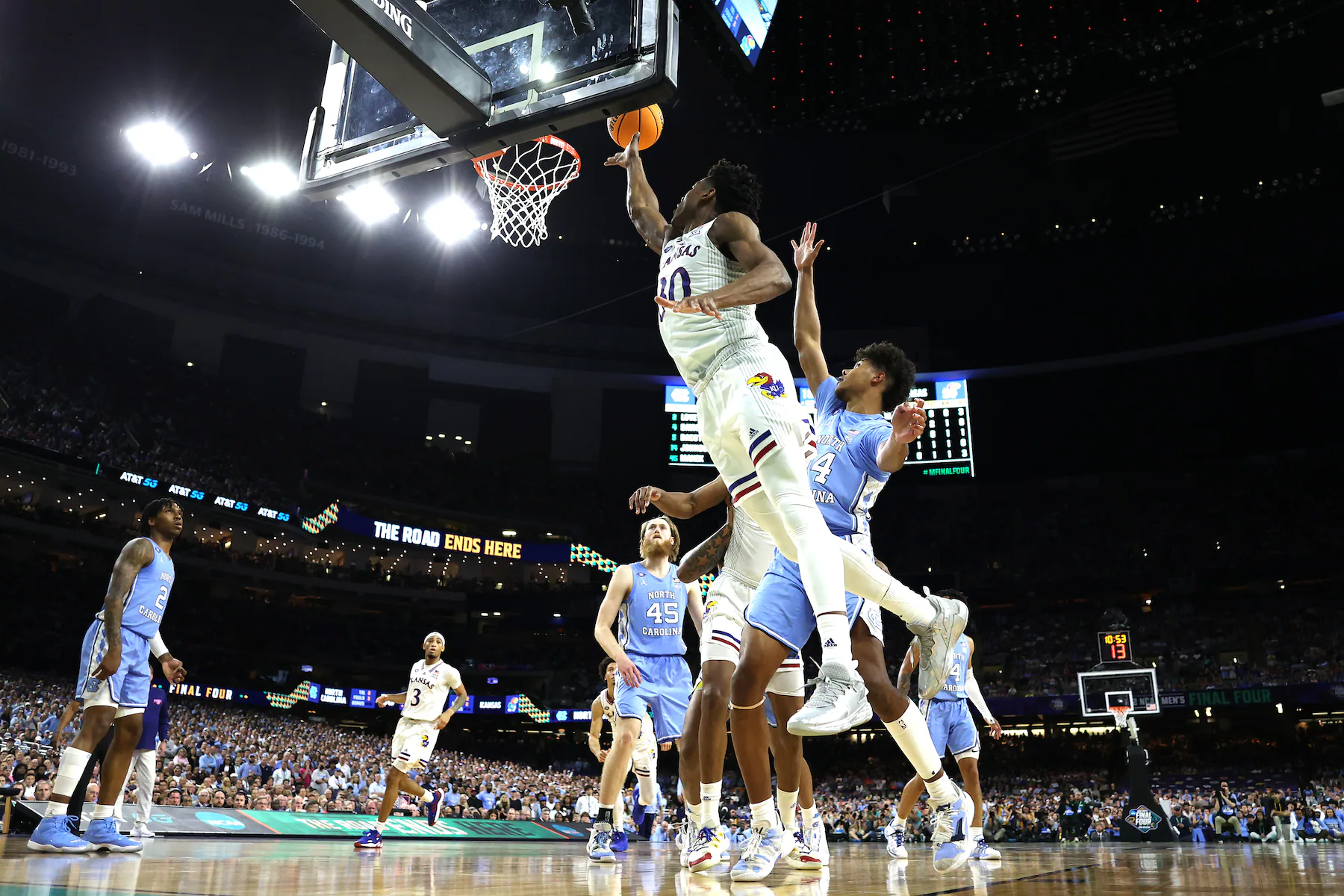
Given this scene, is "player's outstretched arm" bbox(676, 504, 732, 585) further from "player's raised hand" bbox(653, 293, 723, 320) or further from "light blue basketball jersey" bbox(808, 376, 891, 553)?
"player's raised hand" bbox(653, 293, 723, 320)

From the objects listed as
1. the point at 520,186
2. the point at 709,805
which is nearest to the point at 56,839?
the point at 709,805

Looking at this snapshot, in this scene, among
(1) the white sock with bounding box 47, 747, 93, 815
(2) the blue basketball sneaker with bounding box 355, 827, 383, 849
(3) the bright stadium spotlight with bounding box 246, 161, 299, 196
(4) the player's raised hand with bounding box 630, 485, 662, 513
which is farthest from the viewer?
(3) the bright stadium spotlight with bounding box 246, 161, 299, 196

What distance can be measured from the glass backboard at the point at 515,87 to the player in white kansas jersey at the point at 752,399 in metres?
0.85

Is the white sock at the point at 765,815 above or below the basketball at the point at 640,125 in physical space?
below

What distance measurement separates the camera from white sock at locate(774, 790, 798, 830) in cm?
394

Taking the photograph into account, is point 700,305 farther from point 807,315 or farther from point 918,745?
point 918,745

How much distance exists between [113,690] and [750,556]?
3381 mm

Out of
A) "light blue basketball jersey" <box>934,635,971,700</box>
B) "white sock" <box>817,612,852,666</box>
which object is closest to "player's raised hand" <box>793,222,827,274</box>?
"white sock" <box>817,612,852,666</box>

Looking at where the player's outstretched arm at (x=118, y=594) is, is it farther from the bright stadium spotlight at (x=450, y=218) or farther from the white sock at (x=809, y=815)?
the bright stadium spotlight at (x=450, y=218)

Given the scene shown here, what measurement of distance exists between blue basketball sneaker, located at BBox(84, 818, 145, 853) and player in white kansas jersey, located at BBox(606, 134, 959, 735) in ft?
11.9

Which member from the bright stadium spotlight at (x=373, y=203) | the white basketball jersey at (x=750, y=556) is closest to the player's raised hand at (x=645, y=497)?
the white basketball jersey at (x=750, y=556)

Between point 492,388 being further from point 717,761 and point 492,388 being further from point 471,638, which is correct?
point 717,761

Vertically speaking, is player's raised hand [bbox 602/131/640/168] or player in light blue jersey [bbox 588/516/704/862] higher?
player's raised hand [bbox 602/131/640/168]

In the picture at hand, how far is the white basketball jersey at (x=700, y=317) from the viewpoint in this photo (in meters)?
3.57
